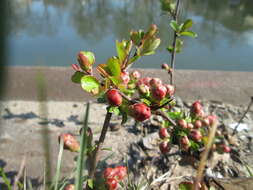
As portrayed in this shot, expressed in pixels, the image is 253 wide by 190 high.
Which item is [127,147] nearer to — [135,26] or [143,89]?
[143,89]

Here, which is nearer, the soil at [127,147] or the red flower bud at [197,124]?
the red flower bud at [197,124]

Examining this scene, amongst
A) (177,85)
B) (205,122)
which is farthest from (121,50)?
(177,85)

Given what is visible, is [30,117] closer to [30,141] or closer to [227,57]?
[30,141]

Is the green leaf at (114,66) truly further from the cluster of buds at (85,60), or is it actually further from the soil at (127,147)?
the soil at (127,147)

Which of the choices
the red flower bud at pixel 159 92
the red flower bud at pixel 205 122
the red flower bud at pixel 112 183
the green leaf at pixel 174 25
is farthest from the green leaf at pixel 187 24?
the red flower bud at pixel 112 183

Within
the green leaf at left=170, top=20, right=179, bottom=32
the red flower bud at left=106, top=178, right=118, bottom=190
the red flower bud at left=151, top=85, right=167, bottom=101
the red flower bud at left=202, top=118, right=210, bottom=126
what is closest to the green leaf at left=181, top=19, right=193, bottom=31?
the green leaf at left=170, top=20, right=179, bottom=32
